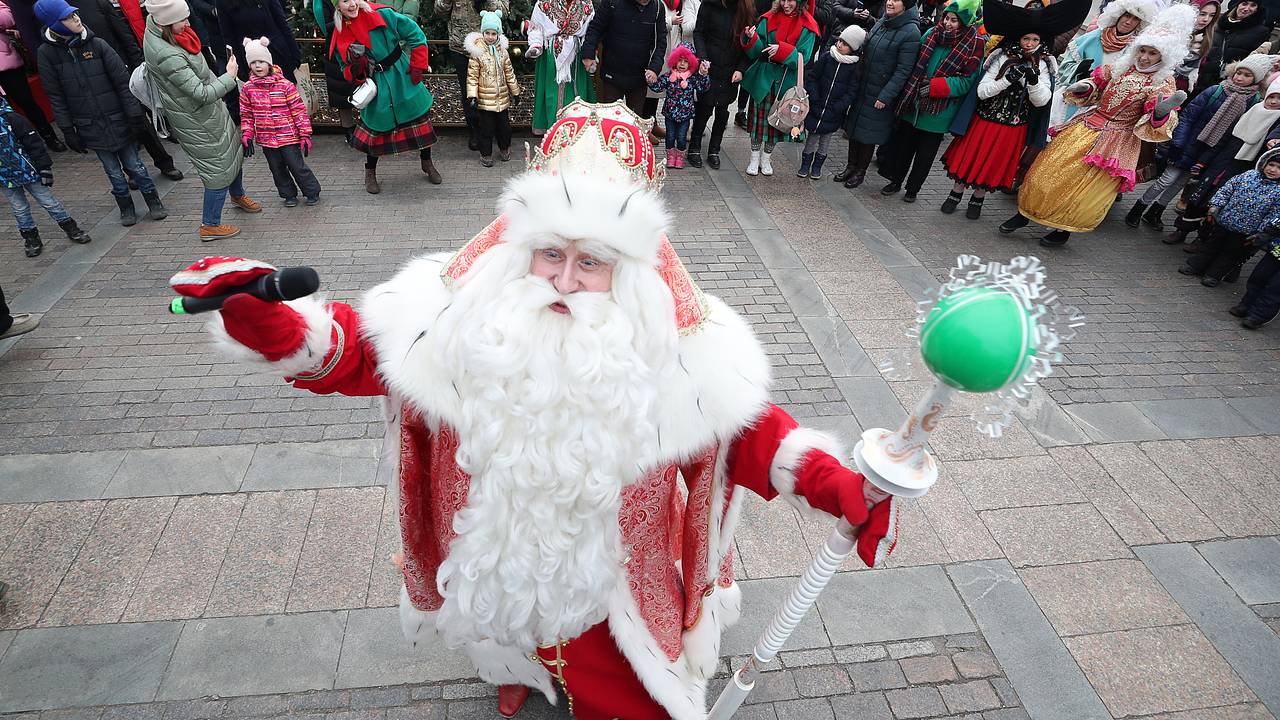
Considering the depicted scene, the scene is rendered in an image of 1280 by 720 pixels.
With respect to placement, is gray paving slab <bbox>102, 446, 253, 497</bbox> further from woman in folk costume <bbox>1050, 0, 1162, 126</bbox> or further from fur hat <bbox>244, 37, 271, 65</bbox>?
woman in folk costume <bbox>1050, 0, 1162, 126</bbox>

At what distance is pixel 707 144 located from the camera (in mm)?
9445

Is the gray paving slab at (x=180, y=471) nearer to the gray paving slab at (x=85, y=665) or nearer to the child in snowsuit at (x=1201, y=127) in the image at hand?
the gray paving slab at (x=85, y=665)

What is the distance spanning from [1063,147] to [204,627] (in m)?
7.93

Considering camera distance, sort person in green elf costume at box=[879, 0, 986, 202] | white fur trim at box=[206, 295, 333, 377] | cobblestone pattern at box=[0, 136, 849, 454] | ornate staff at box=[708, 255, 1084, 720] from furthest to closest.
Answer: person in green elf costume at box=[879, 0, 986, 202] → cobblestone pattern at box=[0, 136, 849, 454] → white fur trim at box=[206, 295, 333, 377] → ornate staff at box=[708, 255, 1084, 720]

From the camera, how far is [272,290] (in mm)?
1528

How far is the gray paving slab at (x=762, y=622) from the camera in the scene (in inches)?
116

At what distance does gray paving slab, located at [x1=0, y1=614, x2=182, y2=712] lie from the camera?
2.60m

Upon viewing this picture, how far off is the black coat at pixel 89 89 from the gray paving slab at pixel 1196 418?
8898 mm

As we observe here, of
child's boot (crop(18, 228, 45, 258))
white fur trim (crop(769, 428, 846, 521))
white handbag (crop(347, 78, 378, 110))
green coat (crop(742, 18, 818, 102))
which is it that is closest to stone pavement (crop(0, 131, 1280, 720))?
child's boot (crop(18, 228, 45, 258))

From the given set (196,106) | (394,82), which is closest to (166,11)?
(196,106)

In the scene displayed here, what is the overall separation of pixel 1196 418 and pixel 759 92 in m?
5.49

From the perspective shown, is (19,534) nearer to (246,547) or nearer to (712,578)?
(246,547)

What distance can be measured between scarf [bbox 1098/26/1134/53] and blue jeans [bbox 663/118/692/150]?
437 centimetres

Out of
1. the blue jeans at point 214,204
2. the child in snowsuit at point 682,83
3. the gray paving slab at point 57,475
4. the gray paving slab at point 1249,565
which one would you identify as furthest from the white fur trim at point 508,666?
the child in snowsuit at point 682,83
